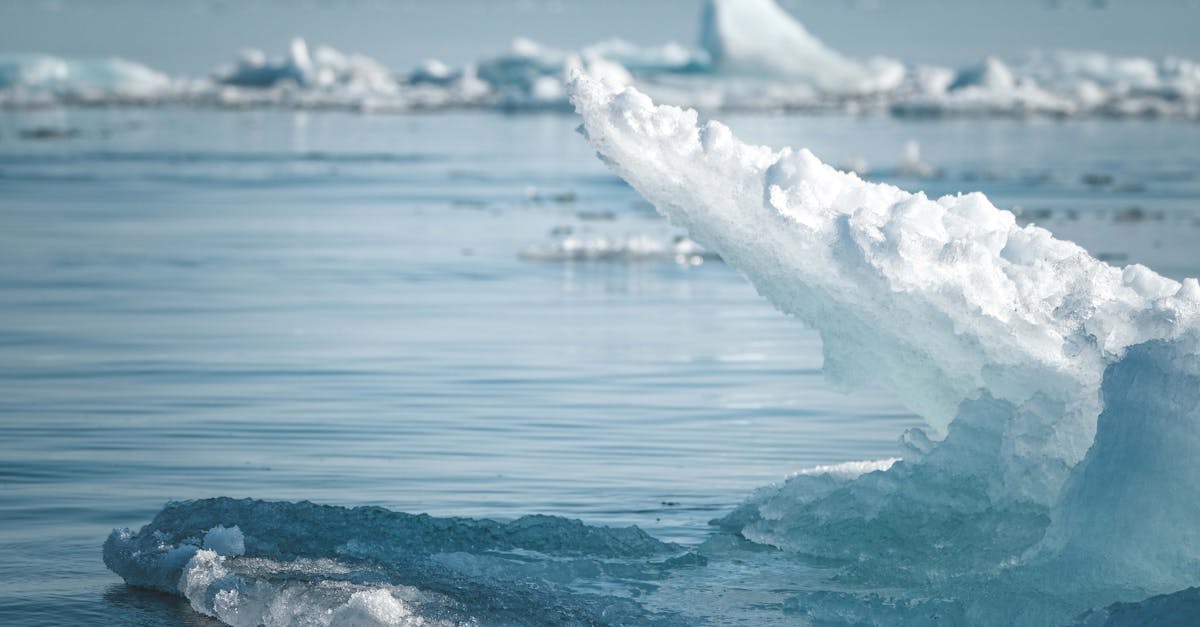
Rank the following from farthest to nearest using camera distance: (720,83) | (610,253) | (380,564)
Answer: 1. (720,83)
2. (610,253)
3. (380,564)

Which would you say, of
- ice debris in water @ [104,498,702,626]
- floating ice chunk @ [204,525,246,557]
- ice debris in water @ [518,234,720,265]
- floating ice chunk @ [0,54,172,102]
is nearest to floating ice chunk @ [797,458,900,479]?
ice debris in water @ [104,498,702,626]

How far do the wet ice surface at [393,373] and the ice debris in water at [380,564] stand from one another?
225 millimetres

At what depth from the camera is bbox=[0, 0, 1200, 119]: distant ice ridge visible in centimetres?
8331

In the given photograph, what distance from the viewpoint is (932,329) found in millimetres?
8203

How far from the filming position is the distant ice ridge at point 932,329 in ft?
25.7

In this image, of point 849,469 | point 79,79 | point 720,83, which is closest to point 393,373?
point 849,469

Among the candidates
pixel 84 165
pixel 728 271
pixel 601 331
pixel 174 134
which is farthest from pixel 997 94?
pixel 601 331

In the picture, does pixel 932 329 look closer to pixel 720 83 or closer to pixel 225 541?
pixel 225 541

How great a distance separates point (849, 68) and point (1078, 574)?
3311 inches

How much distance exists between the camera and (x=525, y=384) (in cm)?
1374

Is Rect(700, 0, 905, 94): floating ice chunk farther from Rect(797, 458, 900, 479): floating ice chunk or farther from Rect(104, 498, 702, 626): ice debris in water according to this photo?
Rect(104, 498, 702, 626): ice debris in water

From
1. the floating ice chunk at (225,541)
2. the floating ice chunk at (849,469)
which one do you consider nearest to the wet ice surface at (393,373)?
the floating ice chunk at (225,541)

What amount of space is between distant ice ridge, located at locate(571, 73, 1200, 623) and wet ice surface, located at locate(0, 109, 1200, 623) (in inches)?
19.8

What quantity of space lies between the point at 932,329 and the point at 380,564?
8.42 ft
